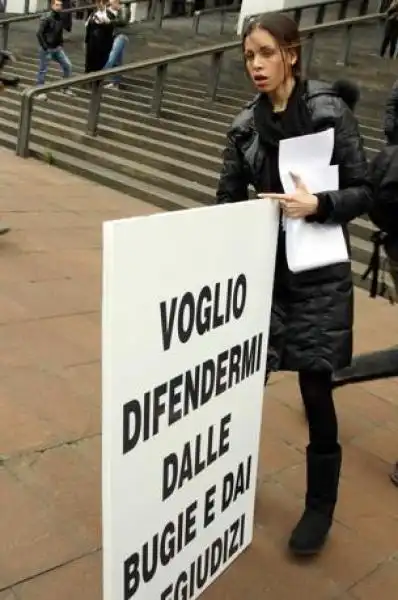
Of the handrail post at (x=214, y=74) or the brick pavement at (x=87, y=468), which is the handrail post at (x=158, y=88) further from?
the brick pavement at (x=87, y=468)

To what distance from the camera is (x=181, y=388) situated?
2033 mm

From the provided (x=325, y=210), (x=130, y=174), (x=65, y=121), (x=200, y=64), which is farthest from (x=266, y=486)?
(x=200, y=64)

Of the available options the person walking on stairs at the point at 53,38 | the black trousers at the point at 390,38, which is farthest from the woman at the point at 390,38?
the person walking on stairs at the point at 53,38

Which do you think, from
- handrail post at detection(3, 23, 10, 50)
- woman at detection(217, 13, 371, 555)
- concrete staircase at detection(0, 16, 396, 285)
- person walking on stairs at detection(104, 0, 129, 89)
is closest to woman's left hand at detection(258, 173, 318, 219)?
woman at detection(217, 13, 371, 555)

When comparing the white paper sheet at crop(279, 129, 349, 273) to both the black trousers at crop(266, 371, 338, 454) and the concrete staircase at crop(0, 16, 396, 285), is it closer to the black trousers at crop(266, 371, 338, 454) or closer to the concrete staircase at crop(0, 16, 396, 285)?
the black trousers at crop(266, 371, 338, 454)

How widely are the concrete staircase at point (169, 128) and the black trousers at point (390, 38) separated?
10.2 inches

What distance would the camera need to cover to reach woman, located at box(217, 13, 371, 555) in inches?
98.0

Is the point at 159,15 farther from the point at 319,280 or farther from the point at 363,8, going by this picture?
the point at 319,280

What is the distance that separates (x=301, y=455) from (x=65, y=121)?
9.21 metres

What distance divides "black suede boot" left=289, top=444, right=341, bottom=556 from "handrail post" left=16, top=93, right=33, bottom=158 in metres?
8.79

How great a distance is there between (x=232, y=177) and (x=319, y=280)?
0.49 metres

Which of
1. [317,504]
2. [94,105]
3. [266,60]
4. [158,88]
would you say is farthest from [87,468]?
[158,88]

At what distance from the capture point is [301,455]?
3.61 meters

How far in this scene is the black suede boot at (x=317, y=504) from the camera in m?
2.79
